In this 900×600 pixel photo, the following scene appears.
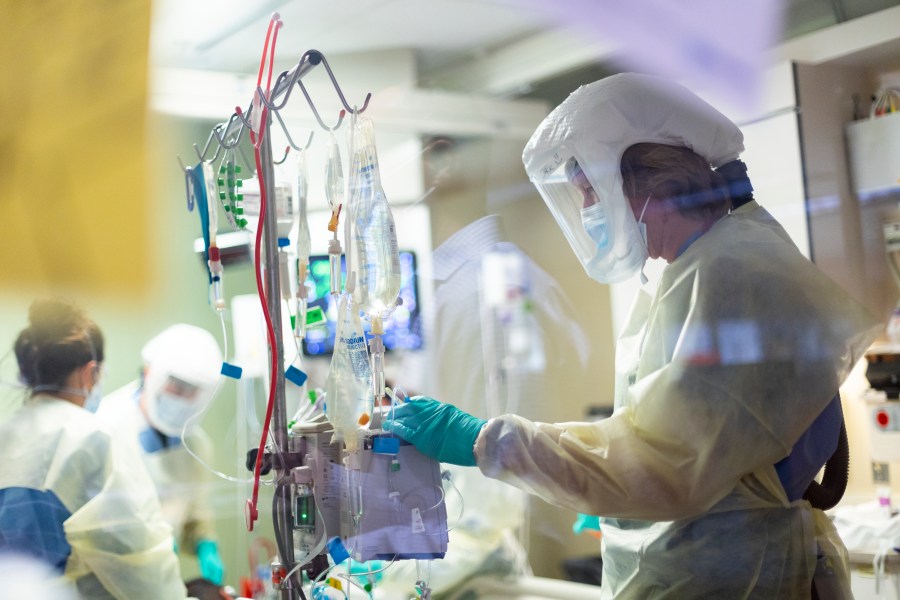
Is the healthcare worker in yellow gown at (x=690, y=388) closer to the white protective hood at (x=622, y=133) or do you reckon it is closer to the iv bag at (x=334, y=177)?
the white protective hood at (x=622, y=133)

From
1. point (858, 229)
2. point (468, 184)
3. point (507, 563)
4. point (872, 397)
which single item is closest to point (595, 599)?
point (507, 563)

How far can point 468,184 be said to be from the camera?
2910 millimetres

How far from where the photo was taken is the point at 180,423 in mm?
2479

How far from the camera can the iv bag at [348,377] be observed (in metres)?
1.37

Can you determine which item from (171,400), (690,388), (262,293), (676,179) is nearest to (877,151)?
(676,179)

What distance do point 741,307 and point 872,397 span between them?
2.90 ft

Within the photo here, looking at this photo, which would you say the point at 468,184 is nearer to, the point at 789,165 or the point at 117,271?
the point at 789,165

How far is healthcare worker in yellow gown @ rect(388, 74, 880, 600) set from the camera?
1.24 m

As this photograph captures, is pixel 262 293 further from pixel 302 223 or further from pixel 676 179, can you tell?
pixel 676 179

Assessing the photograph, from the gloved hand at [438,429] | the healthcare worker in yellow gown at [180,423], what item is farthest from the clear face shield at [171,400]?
the gloved hand at [438,429]

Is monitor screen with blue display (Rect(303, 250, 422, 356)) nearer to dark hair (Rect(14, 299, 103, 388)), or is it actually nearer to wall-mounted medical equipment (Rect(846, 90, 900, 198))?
dark hair (Rect(14, 299, 103, 388))

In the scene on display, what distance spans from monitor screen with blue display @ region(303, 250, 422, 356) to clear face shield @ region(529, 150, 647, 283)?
36 centimetres

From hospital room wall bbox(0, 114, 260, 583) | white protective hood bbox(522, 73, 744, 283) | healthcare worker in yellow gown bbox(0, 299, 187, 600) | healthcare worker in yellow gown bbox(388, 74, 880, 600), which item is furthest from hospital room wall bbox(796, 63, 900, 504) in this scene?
healthcare worker in yellow gown bbox(0, 299, 187, 600)

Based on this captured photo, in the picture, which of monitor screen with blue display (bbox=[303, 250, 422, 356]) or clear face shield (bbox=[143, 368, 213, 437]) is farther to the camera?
clear face shield (bbox=[143, 368, 213, 437])
